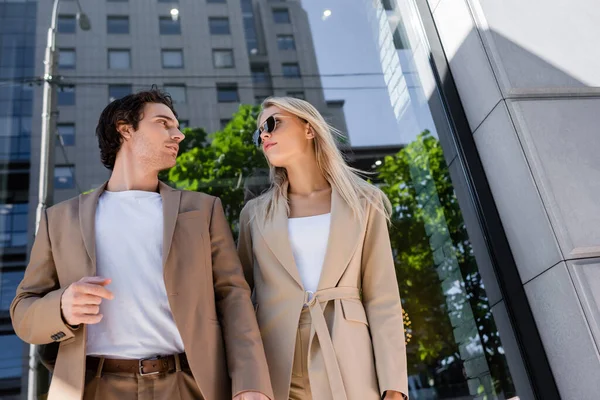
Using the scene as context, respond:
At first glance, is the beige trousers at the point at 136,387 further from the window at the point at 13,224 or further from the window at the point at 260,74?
the window at the point at 260,74

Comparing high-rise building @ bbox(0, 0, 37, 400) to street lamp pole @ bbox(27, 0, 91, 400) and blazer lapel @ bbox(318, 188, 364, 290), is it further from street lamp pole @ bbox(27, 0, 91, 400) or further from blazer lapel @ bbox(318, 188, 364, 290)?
blazer lapel @ bbox(318, 188, 364, 290)

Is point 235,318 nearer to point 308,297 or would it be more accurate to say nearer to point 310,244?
point 308,297

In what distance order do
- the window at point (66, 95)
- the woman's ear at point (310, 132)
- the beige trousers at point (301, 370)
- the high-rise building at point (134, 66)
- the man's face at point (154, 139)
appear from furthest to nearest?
the window at point (66, 95)
the high-rise building at point (134, 66)
the woman's ear at point (310, 132)
the man's face at point (154, 139)
the beige trousers at point (301, 370)

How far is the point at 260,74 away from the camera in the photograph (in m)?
5.44

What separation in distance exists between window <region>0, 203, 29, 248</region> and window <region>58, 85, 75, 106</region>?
980 millimetres

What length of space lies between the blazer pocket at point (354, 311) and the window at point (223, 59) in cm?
334

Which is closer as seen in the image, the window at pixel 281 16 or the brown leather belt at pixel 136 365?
the brown leather belt at pixel 136 365

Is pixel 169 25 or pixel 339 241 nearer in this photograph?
pixel 339 241

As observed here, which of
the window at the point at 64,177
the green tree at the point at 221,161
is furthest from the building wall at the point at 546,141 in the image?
the window at the point at 64,177

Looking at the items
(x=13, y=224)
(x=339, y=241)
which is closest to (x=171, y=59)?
(x=13, y=224)

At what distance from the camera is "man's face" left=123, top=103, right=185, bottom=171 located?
2838 mm

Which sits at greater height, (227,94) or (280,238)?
(227,94)

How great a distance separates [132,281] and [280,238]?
70 centimetres

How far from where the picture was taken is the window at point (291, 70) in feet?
17.8
